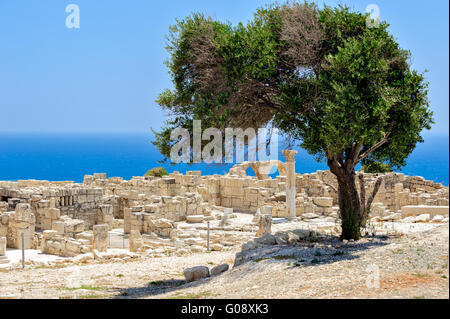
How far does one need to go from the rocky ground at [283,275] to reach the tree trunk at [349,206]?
1.31 feet

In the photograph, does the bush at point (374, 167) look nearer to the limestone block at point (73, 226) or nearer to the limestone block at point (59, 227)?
the limestone block at point (73, 226)

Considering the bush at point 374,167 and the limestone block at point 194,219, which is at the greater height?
the bush at point 374,167

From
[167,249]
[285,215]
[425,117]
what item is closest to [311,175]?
[285,215]

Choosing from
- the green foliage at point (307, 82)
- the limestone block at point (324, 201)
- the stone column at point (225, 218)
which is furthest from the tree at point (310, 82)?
the limestone block at point (324, 201)

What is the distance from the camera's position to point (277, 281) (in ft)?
35.9

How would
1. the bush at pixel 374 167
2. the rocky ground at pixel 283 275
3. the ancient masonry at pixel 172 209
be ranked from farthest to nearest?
1. the ancient masonry at pixel 172 209
2. the bush at pixel 374 167
3. the rocky ground at pixel 283 275

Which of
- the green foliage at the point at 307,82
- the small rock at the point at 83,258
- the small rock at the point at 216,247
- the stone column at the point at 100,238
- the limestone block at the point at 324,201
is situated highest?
the green foliage at the point at 307,82

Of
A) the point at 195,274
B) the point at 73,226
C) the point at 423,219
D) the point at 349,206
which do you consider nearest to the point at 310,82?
the point at 349,206

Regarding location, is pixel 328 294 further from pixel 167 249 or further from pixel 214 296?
pixel 167 249

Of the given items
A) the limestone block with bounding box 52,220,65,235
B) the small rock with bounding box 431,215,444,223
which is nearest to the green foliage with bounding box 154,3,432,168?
the small rock with bounding box 431,215,444,223

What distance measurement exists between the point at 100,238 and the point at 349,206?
8.65 metres

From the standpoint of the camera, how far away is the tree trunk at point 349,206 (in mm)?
14922

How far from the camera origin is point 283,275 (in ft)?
37.4

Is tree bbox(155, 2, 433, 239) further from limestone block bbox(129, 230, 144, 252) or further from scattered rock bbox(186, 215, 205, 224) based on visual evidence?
scattered rock bbox(186, 215, 205, 224)
